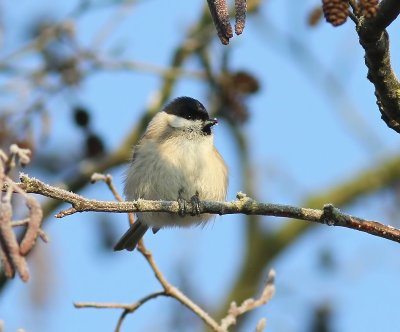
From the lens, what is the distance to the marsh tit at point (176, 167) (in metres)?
4.14

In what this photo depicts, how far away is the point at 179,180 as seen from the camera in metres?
4.10

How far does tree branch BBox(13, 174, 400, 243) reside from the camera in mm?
1915

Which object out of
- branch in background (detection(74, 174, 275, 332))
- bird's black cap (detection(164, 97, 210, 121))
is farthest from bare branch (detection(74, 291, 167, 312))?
bird's black cap (detection(164, 97, 210, 121))

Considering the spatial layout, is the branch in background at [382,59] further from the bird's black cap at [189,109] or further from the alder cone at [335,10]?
the bird's black cap at [189,109]

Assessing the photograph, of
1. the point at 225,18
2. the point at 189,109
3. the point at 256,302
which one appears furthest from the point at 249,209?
the point at 189,109

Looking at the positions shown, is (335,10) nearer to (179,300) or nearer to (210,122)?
(179,300)

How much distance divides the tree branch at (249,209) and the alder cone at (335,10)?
73cm

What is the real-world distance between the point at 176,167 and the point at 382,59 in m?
2.38

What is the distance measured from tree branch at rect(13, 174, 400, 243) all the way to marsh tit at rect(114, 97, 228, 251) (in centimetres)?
190

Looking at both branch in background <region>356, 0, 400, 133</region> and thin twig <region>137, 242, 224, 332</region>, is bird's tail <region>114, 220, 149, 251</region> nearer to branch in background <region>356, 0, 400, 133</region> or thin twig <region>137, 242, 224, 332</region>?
thin twig <region>137, 242, 224, 332</region>

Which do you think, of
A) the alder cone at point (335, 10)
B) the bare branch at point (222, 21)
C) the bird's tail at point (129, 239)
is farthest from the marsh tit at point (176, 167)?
the alder cone at point (335, 10)

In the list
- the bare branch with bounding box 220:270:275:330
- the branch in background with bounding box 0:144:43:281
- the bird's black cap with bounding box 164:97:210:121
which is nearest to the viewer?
the branch in background with bounding box 0:144:43:281

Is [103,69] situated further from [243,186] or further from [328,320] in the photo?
[243,186]

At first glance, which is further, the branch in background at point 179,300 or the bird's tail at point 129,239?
the bird's tail at point 129,239
